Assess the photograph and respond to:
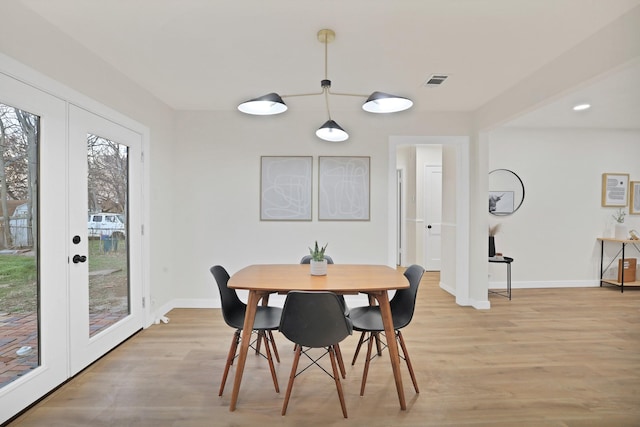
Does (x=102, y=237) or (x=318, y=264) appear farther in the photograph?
(x=102, y=237)

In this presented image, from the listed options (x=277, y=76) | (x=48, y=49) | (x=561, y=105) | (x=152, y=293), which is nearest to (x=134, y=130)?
(x=48, y=49)

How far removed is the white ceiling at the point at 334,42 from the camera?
207cm

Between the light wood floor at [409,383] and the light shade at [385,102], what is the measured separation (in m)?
1.91

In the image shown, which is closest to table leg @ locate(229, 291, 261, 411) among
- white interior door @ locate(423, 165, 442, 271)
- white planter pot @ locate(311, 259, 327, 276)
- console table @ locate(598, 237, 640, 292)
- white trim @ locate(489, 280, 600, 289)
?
white planter pot @ locate(311, 259, 327, 276)

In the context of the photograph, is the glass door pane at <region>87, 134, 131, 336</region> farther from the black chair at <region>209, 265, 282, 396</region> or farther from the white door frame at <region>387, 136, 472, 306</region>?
the white door frame at <region>387, 136, 472, 306</region>

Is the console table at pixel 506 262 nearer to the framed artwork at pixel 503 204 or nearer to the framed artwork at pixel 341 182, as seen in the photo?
the framed artwork at pixel 503 204

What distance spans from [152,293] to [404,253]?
492cm

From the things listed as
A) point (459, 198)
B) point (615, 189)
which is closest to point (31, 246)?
point (459, 198)

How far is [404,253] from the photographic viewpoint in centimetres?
701

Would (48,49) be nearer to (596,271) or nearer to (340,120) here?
(340,120)

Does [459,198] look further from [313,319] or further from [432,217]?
[313,319]

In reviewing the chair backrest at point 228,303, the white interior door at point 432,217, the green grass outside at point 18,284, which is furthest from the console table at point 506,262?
the green grass outside at point 18,284

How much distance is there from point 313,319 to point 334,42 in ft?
6.45

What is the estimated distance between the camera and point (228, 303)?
8.05 ft
